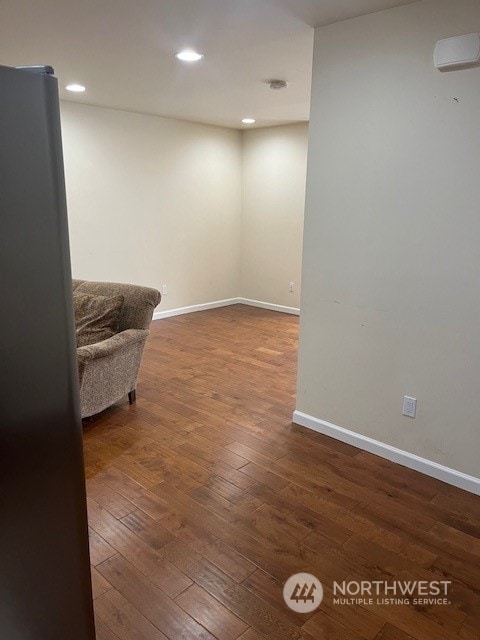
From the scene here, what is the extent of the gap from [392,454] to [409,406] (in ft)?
1.08

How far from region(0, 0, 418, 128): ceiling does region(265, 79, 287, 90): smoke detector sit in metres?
0.07

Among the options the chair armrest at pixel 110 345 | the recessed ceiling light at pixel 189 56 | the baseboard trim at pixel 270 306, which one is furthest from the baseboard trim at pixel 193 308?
the recessed ceiling light at pixel 189 56

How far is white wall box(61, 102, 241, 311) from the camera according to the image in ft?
16.2

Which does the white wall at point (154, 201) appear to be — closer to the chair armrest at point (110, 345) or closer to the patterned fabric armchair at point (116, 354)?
the patterned fabric armchair at point (116, 354)

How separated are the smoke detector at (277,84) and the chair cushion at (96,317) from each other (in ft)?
6.92

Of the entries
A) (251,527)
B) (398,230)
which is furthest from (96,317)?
(398,230)

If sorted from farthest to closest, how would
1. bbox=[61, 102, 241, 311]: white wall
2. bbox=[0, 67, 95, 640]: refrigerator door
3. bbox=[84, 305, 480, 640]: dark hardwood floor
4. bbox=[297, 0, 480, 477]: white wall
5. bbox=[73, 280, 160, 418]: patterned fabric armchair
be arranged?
bbox=[61, 102, 241, 311]: white wall < bbox=[73, 280, 160, 418]: patterned fabric armchair < bbox=[297, 0, 480, 477]: white wall < bbox=[84, 305, 480, 640]: dark hardwood floor < bbox=[0, 67, 95, 640]: refrigerator door

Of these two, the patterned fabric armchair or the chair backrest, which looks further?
the chair backrest

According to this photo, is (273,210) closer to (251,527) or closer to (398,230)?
(398,230)

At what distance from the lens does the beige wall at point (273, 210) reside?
590cm

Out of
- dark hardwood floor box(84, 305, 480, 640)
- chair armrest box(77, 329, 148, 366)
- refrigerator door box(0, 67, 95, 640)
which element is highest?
refrigerator door box(0, 67, 95, 640)

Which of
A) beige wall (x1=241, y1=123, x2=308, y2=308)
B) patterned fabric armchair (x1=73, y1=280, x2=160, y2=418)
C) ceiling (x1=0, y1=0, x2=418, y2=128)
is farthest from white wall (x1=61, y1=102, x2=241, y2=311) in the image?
patterned fabric armchair (x1=73, y1=280, x2=160, y2=418)

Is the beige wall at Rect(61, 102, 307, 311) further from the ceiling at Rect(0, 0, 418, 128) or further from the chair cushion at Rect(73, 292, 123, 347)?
the chair cushion at Rect(73, 292, 123, 347)

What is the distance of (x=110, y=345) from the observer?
2.96 metres
